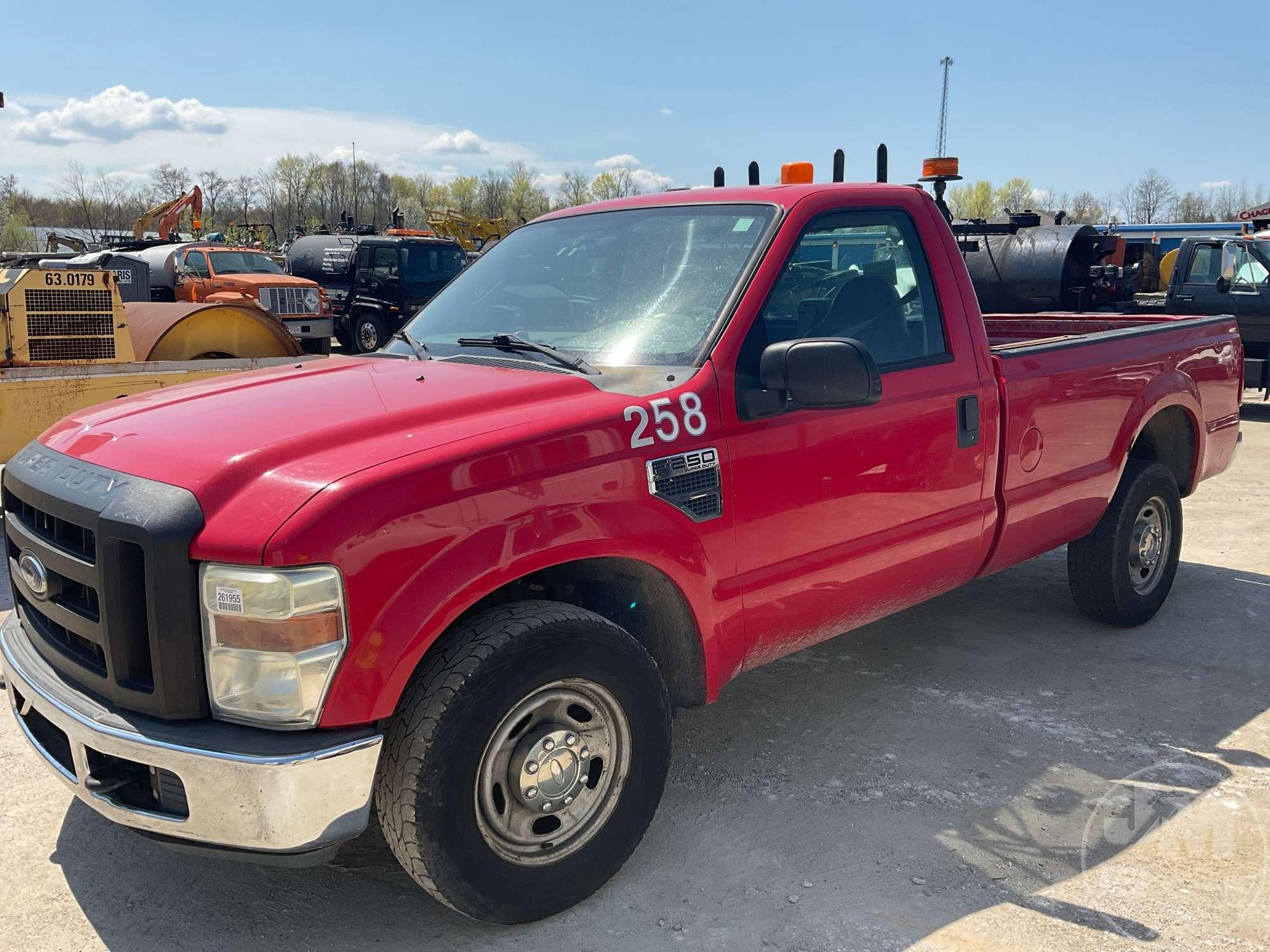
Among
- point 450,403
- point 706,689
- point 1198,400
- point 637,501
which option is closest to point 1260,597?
point 1198,400

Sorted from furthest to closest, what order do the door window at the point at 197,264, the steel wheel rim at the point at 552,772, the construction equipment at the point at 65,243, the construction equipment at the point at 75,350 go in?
1. the construction equipment at the point at 65,243
2. the door window at the point at 197,264
3. the construction equipment at the point at 75,350
4. the steel wheel rim at the point at 552,772

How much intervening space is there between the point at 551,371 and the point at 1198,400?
11.8ft

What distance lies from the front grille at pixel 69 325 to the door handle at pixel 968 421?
21.2 feet

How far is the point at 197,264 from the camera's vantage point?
58.0ft

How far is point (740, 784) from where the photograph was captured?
3.57 metres

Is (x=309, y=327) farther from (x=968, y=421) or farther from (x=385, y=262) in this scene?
(x=968, y=421)

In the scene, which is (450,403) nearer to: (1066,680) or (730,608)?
(730,608)

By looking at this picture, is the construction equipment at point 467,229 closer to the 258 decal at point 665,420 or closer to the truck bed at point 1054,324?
the truck bed at point 1054,324

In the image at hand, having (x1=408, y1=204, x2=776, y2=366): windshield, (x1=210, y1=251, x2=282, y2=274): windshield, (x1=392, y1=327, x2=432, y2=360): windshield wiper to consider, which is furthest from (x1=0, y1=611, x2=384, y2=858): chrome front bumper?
(x1=210, y1=251, x2=282, y2=274): windshield

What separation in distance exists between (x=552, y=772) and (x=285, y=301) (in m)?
16.2

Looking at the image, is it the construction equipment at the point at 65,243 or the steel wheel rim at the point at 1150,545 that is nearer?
the steel wheel rim at the point at 1150,545

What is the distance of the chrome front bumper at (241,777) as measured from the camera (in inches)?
90.4

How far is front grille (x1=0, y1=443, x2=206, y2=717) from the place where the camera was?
2326 millimetres

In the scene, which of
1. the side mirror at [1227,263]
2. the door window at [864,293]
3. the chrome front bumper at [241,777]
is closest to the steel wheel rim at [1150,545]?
the door window at [864,293]
